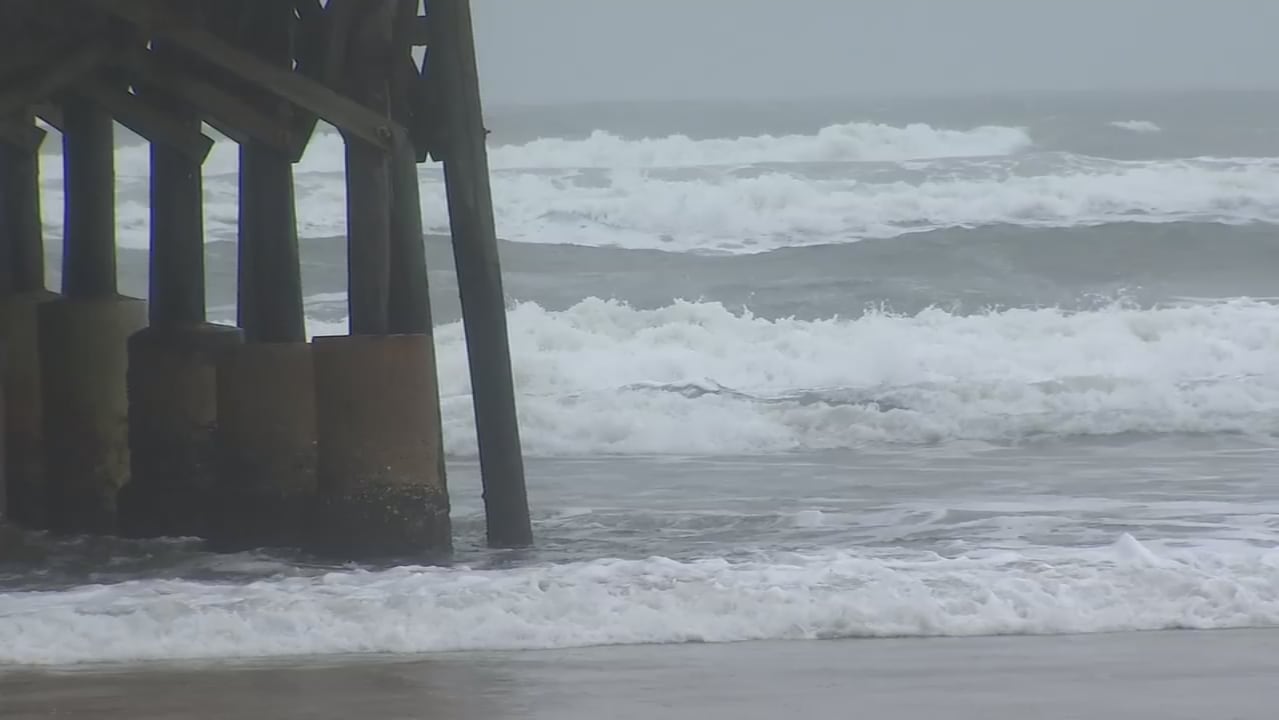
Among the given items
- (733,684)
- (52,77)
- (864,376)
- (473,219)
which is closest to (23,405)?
(52,77)

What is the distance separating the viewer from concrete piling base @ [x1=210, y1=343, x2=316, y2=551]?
6.53m

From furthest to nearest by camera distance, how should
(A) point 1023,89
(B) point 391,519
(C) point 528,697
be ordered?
(A) point 1023,89, (B) point 391,519, (C) point 528,697

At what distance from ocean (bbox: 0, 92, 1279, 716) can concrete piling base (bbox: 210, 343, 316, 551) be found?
0.15 m

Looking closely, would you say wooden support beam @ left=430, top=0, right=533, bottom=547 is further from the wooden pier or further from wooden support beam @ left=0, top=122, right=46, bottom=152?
wooden support beam @ left=0, top=122, right=46, bottom=152

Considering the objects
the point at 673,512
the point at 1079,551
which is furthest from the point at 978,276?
the point at 1079,551

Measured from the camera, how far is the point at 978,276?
19.6m

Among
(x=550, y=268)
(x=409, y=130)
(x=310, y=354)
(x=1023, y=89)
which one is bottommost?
(x=310, y=354)

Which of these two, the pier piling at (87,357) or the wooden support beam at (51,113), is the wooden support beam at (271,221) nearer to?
the pier piling at (87,357)

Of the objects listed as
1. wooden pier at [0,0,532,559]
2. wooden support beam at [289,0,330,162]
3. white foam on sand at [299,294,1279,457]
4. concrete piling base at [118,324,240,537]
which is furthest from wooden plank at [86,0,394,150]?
white foam on sand at [299,294,1279,457]

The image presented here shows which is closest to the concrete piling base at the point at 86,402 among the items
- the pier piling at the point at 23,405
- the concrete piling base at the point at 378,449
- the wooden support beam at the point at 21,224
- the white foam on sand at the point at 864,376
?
the pier piling at the point at 23,405

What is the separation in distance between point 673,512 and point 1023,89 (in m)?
29.9

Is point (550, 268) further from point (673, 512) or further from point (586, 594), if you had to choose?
point (586, 594)

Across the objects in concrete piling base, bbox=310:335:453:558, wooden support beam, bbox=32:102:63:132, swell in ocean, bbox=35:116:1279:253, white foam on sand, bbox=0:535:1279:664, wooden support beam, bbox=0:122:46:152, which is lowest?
white foam on sand, bbox=0:535:1279:664

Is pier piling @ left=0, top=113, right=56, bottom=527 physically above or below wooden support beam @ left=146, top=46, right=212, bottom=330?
below
